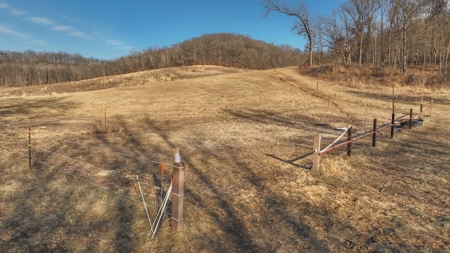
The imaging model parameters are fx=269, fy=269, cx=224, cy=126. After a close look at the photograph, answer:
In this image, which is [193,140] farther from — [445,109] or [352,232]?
[445,109]

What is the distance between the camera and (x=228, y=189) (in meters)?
6.72

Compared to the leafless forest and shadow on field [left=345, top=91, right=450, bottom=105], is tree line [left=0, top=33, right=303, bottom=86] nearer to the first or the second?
the leafless forest

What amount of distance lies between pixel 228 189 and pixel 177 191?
8.22 feet

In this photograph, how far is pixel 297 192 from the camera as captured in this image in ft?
21.4

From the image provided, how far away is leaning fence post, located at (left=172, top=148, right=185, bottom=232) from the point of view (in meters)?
4.35

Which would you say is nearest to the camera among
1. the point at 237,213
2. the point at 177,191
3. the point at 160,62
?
the point at 177,191

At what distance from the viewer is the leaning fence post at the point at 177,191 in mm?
4352

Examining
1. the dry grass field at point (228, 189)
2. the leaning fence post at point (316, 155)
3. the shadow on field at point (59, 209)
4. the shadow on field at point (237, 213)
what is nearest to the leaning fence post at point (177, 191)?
the dry grass field at point (228, 189)

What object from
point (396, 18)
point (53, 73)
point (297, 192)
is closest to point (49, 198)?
point (297, 192)

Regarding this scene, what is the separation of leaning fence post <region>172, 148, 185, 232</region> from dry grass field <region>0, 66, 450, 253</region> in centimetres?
23

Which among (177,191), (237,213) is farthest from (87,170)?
(237,213)

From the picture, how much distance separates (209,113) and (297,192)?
13.3 meters

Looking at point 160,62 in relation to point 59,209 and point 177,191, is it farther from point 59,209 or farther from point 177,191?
point 177,191

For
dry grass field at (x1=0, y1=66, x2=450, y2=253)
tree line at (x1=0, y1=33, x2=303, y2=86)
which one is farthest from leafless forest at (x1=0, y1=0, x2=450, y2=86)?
dry grass field at (x1=0, y1=66, x2=450, y2=253)
